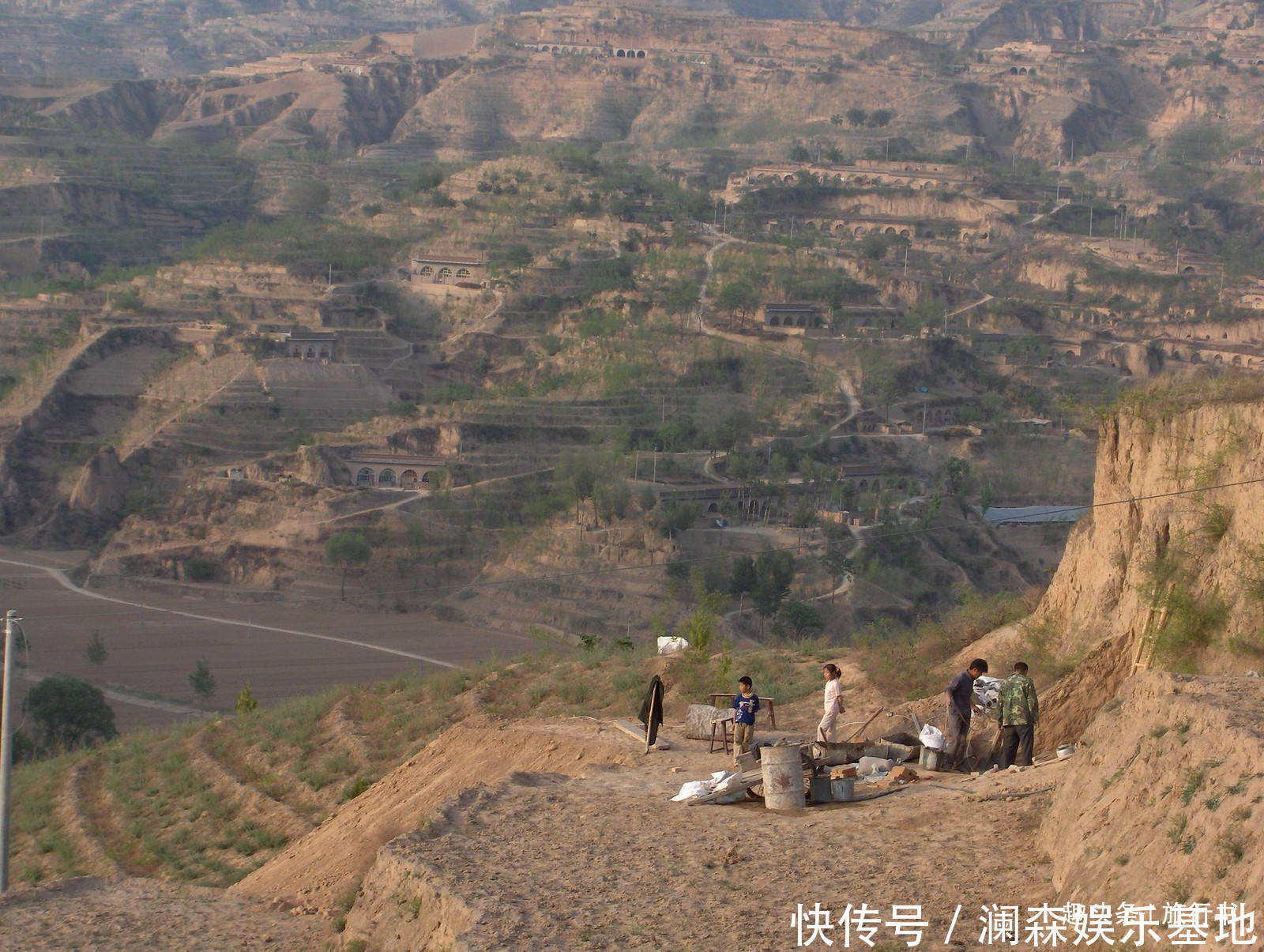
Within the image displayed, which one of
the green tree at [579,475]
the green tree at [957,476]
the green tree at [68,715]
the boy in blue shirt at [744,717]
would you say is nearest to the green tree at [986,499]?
the green tree at [957,476]

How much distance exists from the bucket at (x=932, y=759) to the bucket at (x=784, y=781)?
139 cm

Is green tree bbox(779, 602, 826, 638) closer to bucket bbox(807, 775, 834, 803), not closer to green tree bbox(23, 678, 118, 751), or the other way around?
green tree bbox(23, 678, 118, 751)

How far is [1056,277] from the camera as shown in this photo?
242 feet

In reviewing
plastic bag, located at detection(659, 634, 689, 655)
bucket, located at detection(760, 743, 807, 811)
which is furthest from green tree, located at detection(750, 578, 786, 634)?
bucket, located at detection(760, 743, 807, 811)

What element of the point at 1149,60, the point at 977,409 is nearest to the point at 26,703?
the point at 977,409

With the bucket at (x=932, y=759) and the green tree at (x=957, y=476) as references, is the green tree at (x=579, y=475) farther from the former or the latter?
the bucket at (x=932, y=759)

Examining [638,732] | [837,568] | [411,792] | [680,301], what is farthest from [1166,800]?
[680,301]

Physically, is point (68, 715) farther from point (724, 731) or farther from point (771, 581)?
point (724, 731)

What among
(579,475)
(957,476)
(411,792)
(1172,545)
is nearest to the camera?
(1172,545)

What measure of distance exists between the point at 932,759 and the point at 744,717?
4.71 feet

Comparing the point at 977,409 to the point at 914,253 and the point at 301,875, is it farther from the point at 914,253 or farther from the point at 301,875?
the point at 301,875

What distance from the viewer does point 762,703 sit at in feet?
52.3

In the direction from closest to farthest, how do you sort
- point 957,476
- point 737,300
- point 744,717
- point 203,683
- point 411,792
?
point 744,717, point 411,792, point 203,683, point 957,476, point 737,300

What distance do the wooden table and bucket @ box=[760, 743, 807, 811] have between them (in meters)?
2.51
